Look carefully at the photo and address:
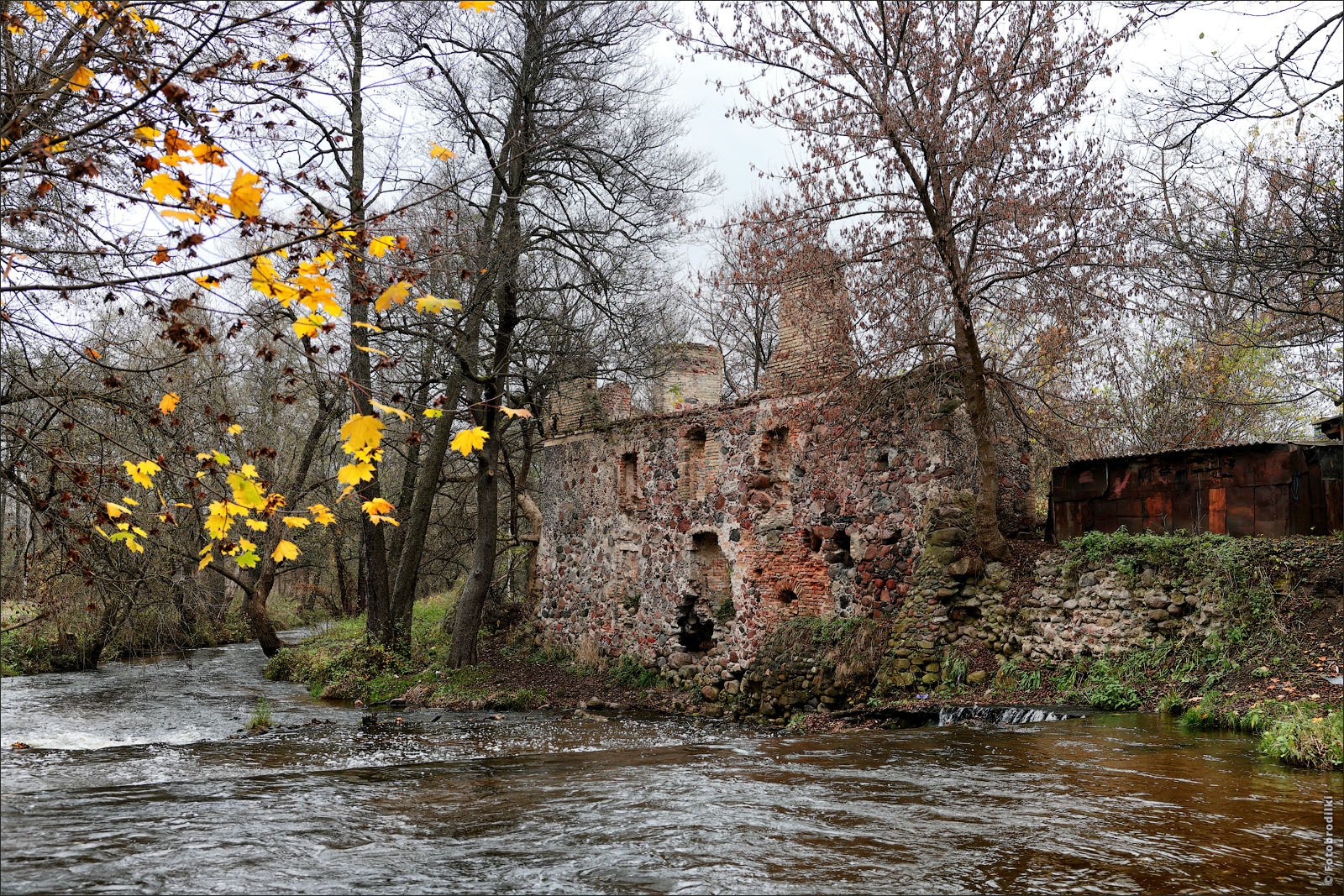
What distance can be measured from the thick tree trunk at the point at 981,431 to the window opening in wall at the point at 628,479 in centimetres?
687

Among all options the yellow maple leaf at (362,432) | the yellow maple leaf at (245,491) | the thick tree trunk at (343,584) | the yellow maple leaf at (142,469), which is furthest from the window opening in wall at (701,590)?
the thick tree trunk at (343,584)

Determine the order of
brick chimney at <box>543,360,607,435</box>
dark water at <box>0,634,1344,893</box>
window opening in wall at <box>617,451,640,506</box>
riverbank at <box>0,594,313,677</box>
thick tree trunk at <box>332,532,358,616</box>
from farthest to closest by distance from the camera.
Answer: thick tree trunk at <box>332,532,358,616</box> < brick chimney at <box>543,360,607,435</box> < window opening in wall at <box>617,451,640,506</box> < riverbank at <box>0,594,313,677</box> < dark water at <box>0,634,1344,893</box>

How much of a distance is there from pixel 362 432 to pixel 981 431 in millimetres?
8497

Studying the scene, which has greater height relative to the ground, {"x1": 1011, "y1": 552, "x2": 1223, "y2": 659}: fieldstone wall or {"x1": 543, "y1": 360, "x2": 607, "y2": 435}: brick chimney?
{"x1": 543, "y1": 360, "x2": 607, "y2": 435}: brick chimney

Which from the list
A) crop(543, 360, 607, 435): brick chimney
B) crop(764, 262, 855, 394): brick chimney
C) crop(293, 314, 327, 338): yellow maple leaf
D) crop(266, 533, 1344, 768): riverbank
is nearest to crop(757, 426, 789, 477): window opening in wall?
crop(764, 262, 855, 394): brick chimney

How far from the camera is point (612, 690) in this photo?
1499 cm

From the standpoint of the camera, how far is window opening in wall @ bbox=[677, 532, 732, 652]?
586 inches

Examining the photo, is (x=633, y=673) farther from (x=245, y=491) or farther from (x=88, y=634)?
(x=245, y=491)

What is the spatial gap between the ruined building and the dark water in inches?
127

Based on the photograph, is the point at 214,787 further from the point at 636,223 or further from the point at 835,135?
the point at 636,223

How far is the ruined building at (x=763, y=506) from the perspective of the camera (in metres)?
11.3

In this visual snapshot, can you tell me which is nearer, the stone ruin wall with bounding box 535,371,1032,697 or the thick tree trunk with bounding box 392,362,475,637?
the stone ruin wall with bounding box 535,371,1032,697

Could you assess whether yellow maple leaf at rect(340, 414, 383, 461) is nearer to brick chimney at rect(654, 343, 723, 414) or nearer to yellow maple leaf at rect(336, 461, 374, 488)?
yellow maple leaf at rect(336, 461, 374, 488)

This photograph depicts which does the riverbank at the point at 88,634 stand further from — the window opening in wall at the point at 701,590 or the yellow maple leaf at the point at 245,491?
the window opening in wall at the point at 701,590
